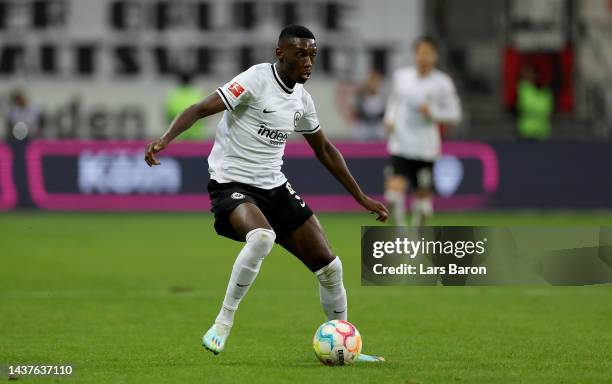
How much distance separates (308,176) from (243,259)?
14.3 m

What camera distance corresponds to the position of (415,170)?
Result: 16.7 m

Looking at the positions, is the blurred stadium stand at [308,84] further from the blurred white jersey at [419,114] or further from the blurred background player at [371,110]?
the blurred white jersey at [419,114]

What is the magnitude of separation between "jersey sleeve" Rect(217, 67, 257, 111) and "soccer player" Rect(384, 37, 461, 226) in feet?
26.8

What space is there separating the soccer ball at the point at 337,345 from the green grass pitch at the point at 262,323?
0.31 ft

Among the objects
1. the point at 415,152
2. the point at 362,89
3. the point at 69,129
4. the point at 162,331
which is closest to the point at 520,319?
the point at 162,331

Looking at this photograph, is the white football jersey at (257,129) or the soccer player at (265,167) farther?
the white football jersey at (257,129)

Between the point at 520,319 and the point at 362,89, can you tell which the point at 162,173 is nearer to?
the point at 362,89

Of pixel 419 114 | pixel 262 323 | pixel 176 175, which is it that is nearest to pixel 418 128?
pixel 419 114

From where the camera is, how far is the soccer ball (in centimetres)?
810

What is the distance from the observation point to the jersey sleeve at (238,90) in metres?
8.32

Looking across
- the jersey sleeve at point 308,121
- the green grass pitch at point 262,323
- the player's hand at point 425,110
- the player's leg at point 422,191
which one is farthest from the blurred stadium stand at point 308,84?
the jersey sleeve at point 308,121

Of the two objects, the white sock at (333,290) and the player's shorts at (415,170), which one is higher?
the white sock at (333,290)

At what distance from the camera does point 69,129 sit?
26.7 metres

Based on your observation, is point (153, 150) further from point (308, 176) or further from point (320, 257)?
point (308, 176)
